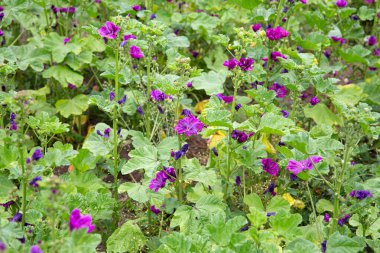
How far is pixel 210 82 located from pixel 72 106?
1.25 meters

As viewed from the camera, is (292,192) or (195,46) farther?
(195,46)

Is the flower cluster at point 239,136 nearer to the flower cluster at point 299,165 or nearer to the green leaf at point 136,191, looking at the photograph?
the flower cluster at point 299,165

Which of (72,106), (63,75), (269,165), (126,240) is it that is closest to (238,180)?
(269,165)

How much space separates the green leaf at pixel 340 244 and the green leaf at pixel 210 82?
1.21 m

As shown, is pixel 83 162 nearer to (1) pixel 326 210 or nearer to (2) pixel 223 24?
(1) pixel 326 210

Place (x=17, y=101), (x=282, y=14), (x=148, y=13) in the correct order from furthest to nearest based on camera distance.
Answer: (x=148, y=13)
(x=282, y=14)
(x=17, y=101)

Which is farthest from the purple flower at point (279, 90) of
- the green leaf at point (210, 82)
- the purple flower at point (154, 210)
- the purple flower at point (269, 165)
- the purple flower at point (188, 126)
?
the purple flower at point (154, 210)

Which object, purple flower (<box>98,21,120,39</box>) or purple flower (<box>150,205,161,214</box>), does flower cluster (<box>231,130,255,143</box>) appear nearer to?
purple flower (<box>150,205,161,214</box>)

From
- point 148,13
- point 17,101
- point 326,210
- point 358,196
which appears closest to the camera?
point 17,101

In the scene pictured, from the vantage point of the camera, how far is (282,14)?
13.3 feet

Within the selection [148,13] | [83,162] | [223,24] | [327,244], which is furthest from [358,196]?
[223,24]

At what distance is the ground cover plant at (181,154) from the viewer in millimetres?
2561

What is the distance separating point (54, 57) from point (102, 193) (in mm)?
1556

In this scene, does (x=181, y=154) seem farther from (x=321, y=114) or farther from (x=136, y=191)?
(x=321, y=114)
